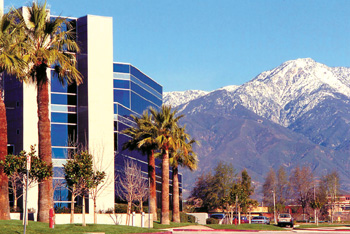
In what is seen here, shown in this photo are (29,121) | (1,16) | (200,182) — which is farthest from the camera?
(200,182)

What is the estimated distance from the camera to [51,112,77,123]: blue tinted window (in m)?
69.9

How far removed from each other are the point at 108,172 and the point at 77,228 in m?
30.1

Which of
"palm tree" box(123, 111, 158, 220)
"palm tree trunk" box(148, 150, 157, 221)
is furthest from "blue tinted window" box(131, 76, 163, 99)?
"palm tree trunk" box(148, 150, 157, 221)

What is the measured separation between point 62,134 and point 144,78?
25.5 metres

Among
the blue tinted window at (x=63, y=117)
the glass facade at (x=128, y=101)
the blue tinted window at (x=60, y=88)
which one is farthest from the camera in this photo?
the glass facade at (x=128, y=101)

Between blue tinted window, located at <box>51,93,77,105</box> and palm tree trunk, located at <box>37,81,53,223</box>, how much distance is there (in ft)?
90.4

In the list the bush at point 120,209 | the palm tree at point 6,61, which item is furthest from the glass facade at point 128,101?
the palm tree at point 6,61

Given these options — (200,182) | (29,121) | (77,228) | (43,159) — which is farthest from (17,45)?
(200,182)

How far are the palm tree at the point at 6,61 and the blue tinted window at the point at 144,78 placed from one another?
43.4 m

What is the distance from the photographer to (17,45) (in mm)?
41375

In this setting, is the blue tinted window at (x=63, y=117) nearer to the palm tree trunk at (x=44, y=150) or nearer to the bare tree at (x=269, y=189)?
the palm tree trunk at (x=44, y=150)

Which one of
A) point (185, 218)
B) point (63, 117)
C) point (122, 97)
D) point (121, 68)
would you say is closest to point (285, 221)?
point (185, 218)

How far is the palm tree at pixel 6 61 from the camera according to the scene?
1581 inches

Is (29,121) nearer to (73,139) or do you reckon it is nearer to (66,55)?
(73,139)
